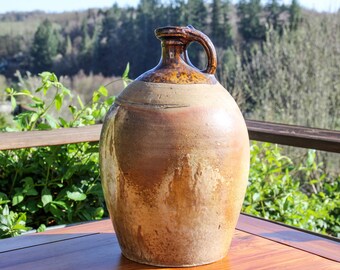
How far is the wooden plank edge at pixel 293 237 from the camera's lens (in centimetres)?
125

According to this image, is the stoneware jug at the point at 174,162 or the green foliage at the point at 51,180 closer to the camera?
the stoneware jug at the point at 174,162

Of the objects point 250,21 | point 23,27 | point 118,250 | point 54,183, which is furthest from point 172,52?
point 23,27

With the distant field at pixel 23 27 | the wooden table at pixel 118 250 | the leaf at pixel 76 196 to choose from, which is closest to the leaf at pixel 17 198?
the leaf at pixel 76 196

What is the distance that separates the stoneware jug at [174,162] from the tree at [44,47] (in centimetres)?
978

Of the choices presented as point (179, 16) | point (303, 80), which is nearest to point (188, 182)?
point (303, 80)

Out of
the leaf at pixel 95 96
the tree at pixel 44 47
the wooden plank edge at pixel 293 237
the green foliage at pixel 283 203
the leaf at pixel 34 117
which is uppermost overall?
the leaf at pixel 95 96

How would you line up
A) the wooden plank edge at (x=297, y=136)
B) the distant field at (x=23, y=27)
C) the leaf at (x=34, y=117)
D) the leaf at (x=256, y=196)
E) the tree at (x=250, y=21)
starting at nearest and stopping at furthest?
the wooden plank edge at (x=297, y=136), the leaf at (x=34, y=117), the leaf at (x=256, y=196), the tree at (x=250, y=21), the distant field at (x=23, y=27)

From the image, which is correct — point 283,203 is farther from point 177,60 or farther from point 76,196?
point 177,60

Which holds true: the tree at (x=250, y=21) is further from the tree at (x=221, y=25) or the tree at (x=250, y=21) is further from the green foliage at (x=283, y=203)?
the green foliage at (x=283, y=203)

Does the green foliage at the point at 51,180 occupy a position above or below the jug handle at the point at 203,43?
below

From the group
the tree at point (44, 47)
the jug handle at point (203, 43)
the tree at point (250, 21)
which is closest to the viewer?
the jug handle at point (203, 43)

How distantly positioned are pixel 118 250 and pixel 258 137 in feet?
3.27

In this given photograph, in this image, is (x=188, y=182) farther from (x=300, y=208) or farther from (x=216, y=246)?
(x=300, y=208)

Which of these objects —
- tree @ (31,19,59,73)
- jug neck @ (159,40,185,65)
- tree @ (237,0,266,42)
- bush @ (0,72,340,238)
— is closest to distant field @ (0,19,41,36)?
tree @ (31,19,59,73)
